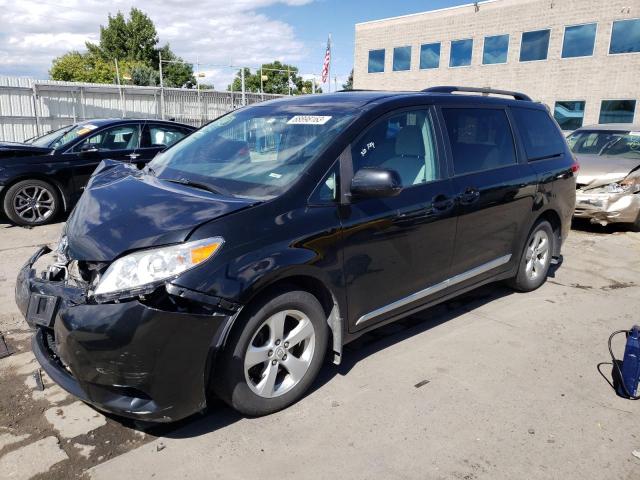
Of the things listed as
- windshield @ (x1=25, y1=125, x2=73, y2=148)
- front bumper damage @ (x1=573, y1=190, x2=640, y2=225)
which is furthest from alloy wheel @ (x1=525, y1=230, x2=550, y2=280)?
windshield @ (x1=25, y1=125, x2=73, y2=148)

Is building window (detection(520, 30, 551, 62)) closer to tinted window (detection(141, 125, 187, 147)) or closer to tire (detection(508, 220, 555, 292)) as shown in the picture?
tinted window (detection(141, 125, 187, 147))

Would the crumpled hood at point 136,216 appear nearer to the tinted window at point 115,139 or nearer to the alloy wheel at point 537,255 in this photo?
the alloy wheel at point 537,255

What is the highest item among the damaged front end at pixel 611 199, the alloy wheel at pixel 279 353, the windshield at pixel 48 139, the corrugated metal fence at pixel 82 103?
the corrugated metal fence at pixel 82 103

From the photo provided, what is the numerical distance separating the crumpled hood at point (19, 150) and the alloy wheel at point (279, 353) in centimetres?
615

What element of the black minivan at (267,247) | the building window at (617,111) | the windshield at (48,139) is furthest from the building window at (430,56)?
the black minivan at (267,247)

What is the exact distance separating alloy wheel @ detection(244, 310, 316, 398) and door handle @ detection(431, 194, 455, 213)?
129 centimetres

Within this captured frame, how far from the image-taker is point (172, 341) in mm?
2365

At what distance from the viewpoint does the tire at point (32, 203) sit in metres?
7.21

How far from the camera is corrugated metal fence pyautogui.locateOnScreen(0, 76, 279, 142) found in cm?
1708

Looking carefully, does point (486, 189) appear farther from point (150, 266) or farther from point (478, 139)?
point (150, 266)

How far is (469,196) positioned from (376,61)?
114 ft

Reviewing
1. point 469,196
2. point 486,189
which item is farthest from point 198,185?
Answer: point 486,189

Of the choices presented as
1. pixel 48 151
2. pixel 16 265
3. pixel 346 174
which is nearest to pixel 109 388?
pixel 346 174

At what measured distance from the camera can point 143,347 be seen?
232 centimetres
